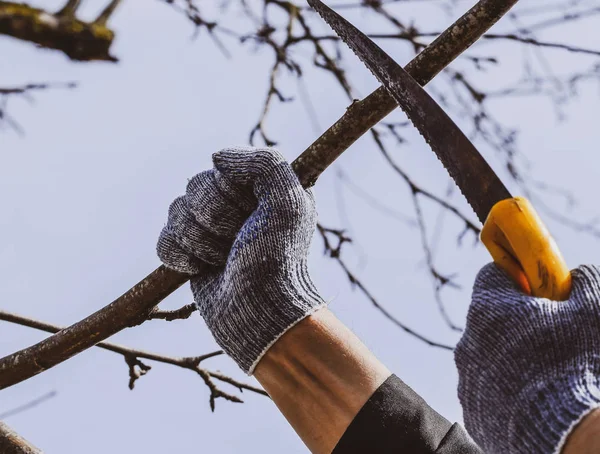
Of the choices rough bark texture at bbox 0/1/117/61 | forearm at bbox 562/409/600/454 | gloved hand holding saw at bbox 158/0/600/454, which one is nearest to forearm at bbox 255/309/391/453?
gloved hand holding saw at bbox 158/0/600/454

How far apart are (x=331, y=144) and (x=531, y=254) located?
0.81 m

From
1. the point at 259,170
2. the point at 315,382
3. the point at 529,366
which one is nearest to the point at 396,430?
the point at 315,382

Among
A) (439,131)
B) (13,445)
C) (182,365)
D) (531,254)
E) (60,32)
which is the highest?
(439,131)

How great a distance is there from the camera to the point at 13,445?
2111 mm

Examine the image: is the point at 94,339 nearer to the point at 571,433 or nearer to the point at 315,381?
the point at 315,381

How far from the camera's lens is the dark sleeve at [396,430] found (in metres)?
1.64

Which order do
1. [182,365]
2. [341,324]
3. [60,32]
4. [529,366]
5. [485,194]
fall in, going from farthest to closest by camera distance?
[182,365]
[341,324]
[485,194]
[529,366]
[60,32]

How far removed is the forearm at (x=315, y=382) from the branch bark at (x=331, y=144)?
446mm

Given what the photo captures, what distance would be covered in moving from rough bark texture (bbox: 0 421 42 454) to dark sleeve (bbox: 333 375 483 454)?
107cm

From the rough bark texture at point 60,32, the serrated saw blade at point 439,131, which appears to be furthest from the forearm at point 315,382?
the rough bark texture at point 60,32

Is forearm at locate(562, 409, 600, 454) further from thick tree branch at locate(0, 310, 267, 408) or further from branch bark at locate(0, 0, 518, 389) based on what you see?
thick tree branch at locate(0, 310, 267, 408)

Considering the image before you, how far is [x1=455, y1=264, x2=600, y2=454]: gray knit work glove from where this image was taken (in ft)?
3.80

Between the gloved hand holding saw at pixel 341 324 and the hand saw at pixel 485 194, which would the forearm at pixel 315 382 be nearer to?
the gloved hand holding saw at pixel 341 324

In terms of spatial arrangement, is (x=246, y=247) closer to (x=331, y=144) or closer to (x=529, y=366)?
(x=331, y=144)
